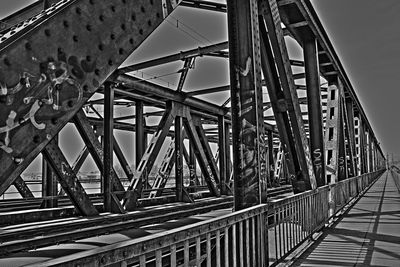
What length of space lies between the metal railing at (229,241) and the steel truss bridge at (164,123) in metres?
0.01

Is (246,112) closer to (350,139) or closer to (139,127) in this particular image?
(139,127)

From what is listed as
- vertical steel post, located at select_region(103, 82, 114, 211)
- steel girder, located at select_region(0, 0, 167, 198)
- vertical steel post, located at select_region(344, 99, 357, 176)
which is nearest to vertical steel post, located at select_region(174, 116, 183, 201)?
vertical steel post, located at select_region(103, 82, 114, 211)

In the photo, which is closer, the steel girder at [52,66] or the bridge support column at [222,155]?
the steel girder at [52,66]

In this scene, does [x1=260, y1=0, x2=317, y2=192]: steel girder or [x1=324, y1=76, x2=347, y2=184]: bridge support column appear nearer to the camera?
[x1=260, y1=0, x2=317, y2=192]: steel girder

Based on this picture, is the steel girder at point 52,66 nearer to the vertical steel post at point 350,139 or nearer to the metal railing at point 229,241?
the metal railing at point 229,241

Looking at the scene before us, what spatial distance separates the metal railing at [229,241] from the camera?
217cm

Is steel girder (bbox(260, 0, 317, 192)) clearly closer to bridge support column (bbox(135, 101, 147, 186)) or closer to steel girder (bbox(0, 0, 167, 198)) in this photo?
steel girder (bbox(0, 0, 167, 198))

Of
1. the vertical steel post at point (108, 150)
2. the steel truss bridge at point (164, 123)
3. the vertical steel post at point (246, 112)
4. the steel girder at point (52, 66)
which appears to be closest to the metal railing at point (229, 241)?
the steel truss bridge at point (164, 123)

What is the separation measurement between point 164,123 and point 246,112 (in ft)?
28.8

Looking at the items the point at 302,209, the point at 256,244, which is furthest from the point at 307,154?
the point at 256,244

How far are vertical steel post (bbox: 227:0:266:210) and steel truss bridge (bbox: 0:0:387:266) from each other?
1cm

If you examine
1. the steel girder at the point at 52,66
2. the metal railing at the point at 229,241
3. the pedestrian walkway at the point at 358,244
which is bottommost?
the pedestrian walkway at the point at 358,244

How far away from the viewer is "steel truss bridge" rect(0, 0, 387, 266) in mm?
1790

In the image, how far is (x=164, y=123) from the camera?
44.5ft
